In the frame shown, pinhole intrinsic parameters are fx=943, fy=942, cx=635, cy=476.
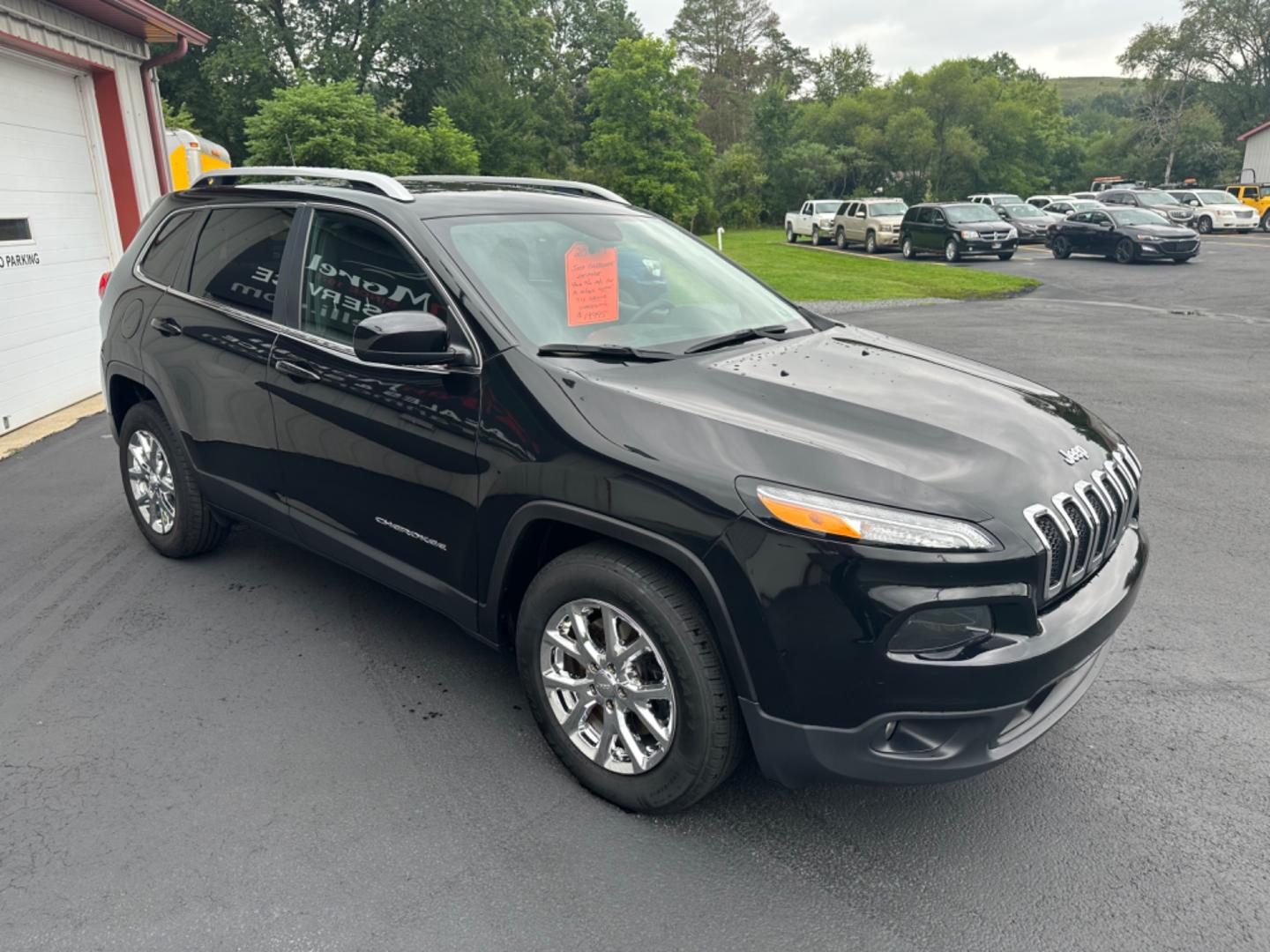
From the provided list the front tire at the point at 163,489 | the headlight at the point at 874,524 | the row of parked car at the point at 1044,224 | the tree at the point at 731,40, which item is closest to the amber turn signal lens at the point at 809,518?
the headlight at the point at 874,524

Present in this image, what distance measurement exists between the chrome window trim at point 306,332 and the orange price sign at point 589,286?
1.30 ft

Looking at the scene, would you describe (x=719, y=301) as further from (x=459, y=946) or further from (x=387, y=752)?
(x=459, y=946)

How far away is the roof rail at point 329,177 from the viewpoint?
354 centimetres

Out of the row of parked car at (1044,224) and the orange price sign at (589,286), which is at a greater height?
the orange price sign at (589,286)

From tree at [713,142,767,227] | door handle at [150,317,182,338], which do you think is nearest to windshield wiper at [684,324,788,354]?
door handle at [150,317,182,338]

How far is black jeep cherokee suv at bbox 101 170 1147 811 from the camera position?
2.38 m

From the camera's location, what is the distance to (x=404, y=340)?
297cm

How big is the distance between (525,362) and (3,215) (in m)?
7.54

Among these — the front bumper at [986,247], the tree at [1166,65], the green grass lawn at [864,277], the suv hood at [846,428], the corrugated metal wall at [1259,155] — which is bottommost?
the green grass lawn at [864,277]

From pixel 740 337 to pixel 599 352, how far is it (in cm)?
68

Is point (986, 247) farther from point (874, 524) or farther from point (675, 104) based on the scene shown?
point (874, 524)

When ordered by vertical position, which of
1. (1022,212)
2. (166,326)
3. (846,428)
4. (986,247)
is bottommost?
(986,247)

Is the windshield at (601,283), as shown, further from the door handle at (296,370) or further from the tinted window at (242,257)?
the tinted window at (242,257)

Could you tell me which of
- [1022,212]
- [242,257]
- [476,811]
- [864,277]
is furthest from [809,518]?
[1022,212]
